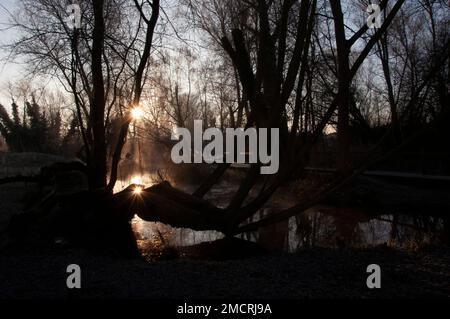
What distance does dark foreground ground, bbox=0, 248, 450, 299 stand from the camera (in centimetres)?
498

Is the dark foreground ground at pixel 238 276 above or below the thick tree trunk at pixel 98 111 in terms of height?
below

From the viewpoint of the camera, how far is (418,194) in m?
16.2

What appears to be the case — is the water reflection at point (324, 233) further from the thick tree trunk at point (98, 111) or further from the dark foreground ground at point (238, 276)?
the thick tree trunk at point (98, 111)

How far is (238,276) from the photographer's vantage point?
5680mm

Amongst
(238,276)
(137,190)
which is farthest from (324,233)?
(238,276)

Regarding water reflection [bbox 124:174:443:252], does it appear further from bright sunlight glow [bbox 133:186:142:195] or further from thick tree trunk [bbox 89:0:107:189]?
thick tree trunk [bbox 89:0:107:189]

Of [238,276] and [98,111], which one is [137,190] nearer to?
[98,111]

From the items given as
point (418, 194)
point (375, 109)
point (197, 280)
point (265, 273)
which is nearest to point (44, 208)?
point (197, 280)

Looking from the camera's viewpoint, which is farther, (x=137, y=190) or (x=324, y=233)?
(x=324, y=233)

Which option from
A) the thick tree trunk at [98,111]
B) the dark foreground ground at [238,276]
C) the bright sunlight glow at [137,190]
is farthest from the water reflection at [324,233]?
the thick tree trunk at [98,111]

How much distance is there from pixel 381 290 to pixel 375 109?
138 ft

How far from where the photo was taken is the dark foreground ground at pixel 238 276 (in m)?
4.98

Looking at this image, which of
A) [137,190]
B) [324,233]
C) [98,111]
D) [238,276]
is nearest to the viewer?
[238,276]
